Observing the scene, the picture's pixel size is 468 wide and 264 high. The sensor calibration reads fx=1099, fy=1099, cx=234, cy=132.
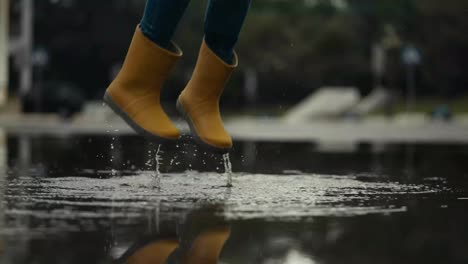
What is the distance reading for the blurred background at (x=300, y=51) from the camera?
190 feet

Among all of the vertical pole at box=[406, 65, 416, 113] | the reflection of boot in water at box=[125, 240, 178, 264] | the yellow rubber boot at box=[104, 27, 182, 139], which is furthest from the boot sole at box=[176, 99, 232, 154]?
the vertical pole at box=[406, 65, 416, 113]

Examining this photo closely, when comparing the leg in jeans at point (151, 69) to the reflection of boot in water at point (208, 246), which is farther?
the leg in jeans at point (151, 69)

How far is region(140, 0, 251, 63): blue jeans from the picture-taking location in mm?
6309

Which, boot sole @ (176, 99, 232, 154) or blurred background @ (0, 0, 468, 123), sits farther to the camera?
blurred background @ (0, 0, 468, 123)

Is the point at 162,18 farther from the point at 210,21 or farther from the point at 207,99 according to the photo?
the point at 207,99

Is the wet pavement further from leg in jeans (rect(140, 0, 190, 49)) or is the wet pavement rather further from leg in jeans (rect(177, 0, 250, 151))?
leg in jeans (rect(140, 0, 190, 49))

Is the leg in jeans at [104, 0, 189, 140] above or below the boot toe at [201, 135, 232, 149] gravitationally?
above

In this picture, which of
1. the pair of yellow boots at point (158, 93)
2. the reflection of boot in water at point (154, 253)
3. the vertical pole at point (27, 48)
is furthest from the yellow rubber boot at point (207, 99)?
the vertical pole at point (27, 48)

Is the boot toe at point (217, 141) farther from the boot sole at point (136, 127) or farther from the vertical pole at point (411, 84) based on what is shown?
the vertical pole at point (411, 84)

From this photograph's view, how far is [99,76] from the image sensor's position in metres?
61.6

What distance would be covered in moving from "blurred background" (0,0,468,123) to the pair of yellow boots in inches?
1572

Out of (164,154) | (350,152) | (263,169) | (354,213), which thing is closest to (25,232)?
(354,213)

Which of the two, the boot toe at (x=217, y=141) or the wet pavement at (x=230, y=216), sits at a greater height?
the boot toe at (x=217, y=141)

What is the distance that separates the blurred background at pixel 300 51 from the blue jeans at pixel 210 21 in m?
40.0
